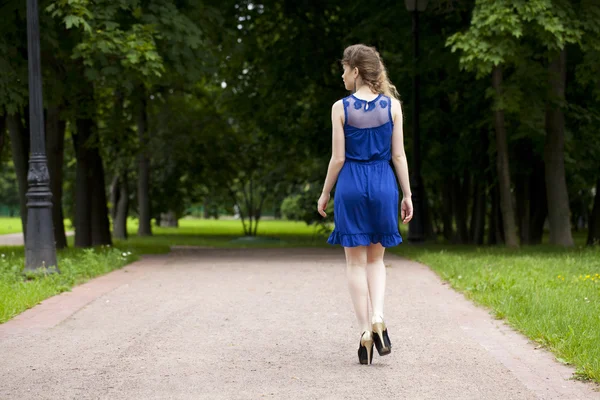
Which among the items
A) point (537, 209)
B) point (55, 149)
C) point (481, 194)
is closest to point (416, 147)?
point (481, 194)

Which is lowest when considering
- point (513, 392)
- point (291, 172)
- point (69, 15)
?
point (513, 392)

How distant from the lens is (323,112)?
2286 cm

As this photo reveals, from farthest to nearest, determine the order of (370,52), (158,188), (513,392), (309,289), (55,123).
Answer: (158,188) → (55,123) → (309,289) → (370,52) → (513,392)

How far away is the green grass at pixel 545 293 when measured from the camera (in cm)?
655

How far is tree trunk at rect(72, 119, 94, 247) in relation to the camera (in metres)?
20.6

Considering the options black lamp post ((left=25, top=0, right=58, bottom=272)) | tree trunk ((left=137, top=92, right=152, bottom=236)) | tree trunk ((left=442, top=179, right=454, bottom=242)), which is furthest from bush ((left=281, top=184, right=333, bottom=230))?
black lamp post ((left=25, top=0, right=58, bottom=272))

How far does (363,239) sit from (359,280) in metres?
0.30

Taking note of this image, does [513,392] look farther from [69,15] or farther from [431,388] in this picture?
[69,15]

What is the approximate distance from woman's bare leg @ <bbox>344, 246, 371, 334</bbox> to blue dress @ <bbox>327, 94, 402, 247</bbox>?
11cm

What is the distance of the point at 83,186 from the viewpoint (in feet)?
67.7

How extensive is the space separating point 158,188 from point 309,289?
26110mm

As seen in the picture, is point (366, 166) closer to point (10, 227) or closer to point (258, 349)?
point (258, 349)

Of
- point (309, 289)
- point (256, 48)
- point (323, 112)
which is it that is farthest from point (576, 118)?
point (309, 289)

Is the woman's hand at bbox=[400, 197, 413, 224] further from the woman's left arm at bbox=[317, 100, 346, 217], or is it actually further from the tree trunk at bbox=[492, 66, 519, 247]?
the tree trunk at bbox=[492, 66, 519, 247]
